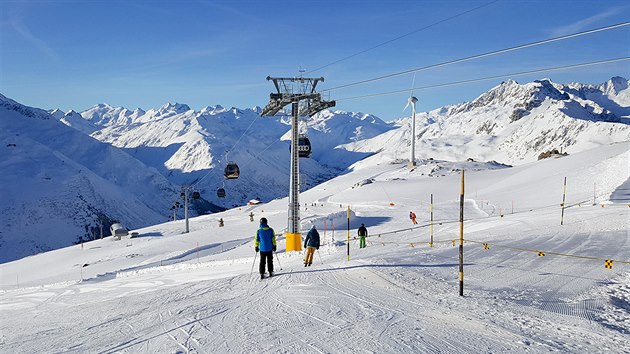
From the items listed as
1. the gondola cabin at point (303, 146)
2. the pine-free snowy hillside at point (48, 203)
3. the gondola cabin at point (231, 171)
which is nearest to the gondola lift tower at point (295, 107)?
the gondola cabin at point (303, 146)

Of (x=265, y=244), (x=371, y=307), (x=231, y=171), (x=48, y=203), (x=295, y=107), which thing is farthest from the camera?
(x=48, y=203)

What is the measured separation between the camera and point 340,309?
1040 centimetres

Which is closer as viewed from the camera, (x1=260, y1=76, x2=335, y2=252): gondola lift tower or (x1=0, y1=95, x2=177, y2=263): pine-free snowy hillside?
(x1=260, y1=76, x2=335, y2=252): gondola lift tower

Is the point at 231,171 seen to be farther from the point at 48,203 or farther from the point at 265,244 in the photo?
the point at 48,203

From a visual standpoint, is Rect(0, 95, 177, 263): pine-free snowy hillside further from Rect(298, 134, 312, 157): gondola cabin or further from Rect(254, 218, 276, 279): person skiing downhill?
Rect(254, 218, 276, 279): person skiing downhill

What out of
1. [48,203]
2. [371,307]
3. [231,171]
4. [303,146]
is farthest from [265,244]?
[48,203]

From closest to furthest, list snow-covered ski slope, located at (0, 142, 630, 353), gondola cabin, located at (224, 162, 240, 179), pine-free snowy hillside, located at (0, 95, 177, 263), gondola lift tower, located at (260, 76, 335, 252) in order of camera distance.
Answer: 1. snow-covered ski slope, located at (0, 142, 630, 353)
2. gondola lift tower, located at (260, 76, 335, 252)
3. gondola cabin, located at (224, 162, 240, 179)
4. pine-free snowy hillside, located at (0, 95, 177, 263)

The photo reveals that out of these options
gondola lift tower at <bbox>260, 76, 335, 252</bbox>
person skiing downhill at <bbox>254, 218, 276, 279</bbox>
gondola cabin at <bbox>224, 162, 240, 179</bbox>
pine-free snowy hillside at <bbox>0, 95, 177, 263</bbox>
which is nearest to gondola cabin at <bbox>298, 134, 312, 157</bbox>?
gondola lift tower at <bbox>260, 76, 335, 252</bbox>

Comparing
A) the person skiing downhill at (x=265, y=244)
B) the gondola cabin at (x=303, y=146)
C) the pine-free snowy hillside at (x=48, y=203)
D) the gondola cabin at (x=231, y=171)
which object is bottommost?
the pine-free snowy hillside at (x=48, y=203)

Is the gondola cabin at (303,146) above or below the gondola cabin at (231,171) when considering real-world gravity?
above

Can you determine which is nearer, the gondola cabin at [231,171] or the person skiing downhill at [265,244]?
the person skiing downhill at [265,244]

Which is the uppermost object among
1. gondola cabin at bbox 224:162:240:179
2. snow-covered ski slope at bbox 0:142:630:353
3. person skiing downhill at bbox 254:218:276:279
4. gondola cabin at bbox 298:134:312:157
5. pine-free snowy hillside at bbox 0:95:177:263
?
gondola cabin at bbox 298:134:312:157

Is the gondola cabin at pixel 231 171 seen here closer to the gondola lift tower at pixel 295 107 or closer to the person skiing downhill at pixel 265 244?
the gondola lift tower at pixel 295 107

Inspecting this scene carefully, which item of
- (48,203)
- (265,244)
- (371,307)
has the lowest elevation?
(48,203)
